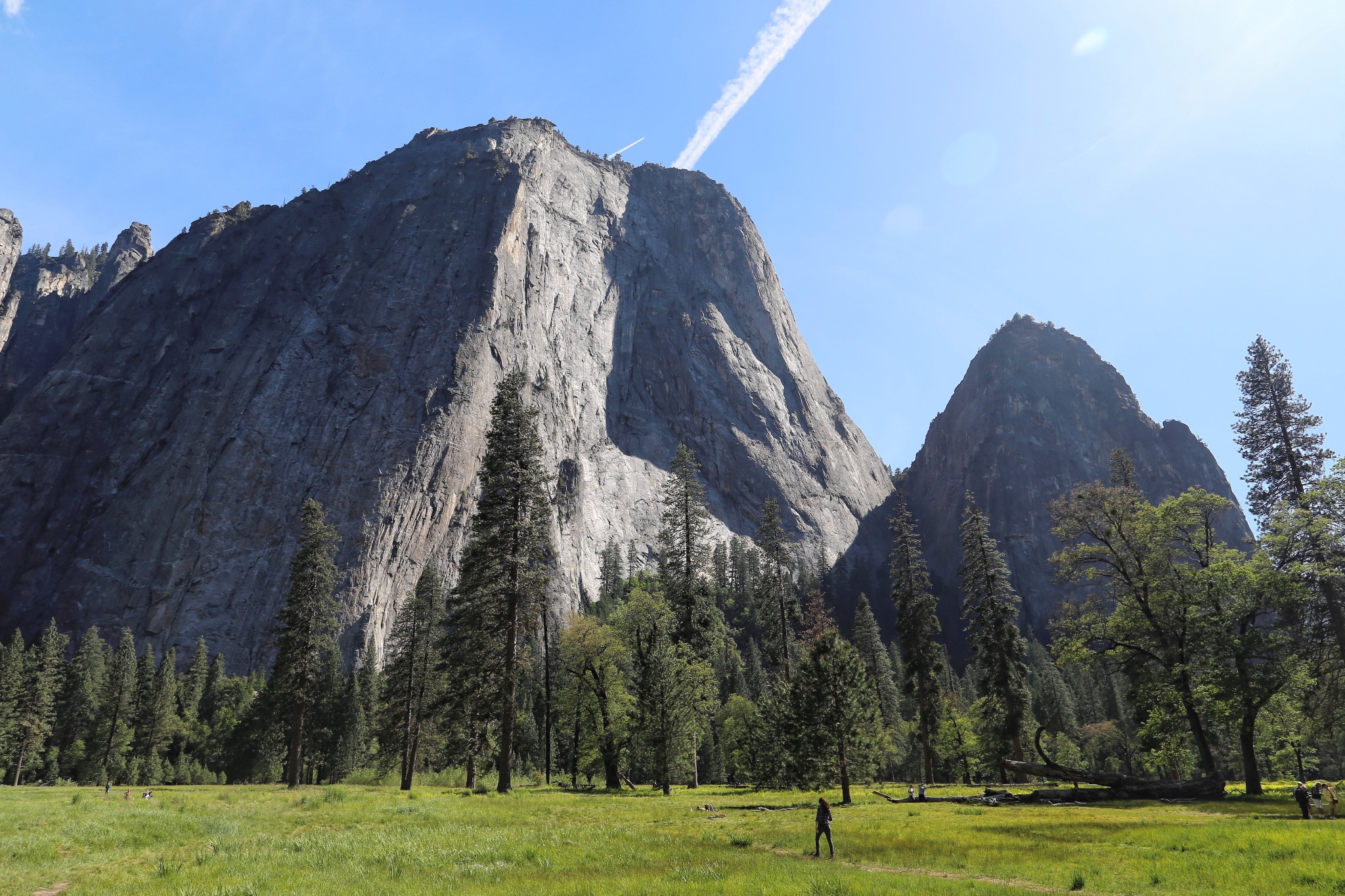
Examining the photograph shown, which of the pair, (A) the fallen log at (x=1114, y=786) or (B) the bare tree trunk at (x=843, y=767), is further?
(B) the bare tree trunk at (x=843, y=767)

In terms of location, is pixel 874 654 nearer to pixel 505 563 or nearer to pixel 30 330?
pixel 505 563

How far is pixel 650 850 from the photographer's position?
14.7m

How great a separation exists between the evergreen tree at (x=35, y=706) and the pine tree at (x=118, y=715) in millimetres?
4527

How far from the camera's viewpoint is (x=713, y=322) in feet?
616

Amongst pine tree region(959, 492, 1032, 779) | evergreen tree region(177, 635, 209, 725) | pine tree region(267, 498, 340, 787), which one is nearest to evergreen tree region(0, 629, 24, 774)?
evergreen tree region(177, 635, 209, 725)

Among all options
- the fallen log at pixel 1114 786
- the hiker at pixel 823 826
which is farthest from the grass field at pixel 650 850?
the fallen log at pixel 1114 786

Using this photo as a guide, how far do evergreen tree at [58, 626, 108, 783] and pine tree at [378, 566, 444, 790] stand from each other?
54.8 meters

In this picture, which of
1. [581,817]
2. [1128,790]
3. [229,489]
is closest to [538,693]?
[581,817]

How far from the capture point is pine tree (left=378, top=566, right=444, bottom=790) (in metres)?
41.2

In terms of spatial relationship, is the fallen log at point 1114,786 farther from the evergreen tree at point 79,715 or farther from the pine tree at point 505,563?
the evergreen tree at point 79,715

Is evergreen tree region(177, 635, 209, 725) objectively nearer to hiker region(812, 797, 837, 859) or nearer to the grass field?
the grass field

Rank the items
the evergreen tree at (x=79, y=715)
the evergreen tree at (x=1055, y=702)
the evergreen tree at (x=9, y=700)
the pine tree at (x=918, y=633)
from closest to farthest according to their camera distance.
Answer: the pine tree at (x=918, y=633), the evergreen tree at (x=9, y=700), the evergreen tree at (x=79, y=715), the evergreen tree at (x=1055, y=702)

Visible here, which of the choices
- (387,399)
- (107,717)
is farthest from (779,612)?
(387,399)

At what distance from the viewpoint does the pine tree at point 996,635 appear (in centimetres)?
4109
